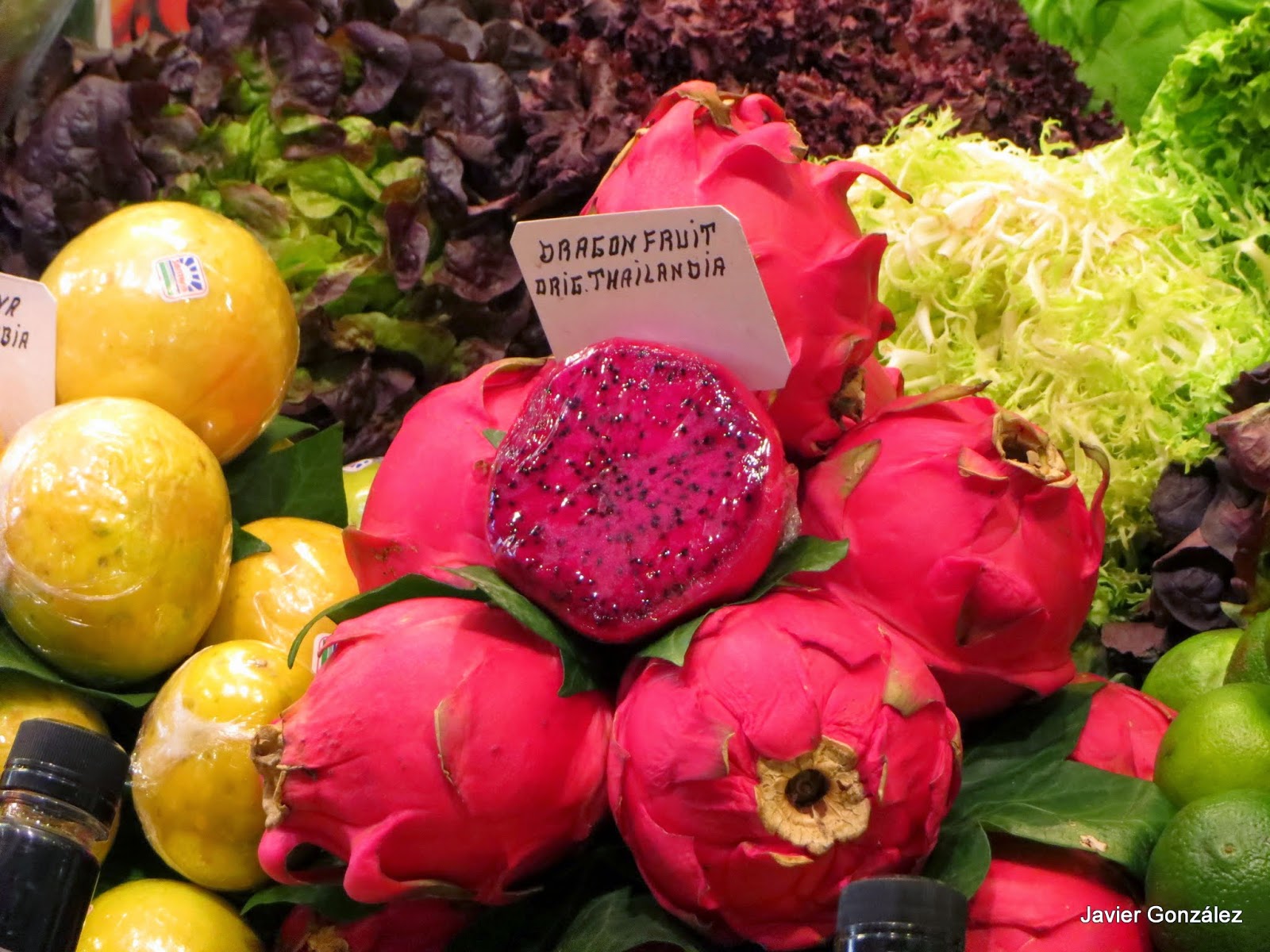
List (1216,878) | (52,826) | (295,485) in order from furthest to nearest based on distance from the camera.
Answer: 1. (295,485)
2. (1216,878)
3. (52,826)

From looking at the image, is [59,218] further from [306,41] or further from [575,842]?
[575,842]

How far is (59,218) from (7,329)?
714mm

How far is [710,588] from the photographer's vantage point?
39.4 inches

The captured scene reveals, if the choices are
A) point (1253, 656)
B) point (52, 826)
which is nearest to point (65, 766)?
point (52, 826)

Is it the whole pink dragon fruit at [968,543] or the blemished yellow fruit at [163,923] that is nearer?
the whole pink dragon fruit at [968,543]

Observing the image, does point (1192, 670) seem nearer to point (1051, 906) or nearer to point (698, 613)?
point (1051, 906)

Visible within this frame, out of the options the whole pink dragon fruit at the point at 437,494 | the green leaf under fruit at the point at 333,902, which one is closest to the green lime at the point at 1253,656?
the whole pink dragon fruit at the point at 437,494

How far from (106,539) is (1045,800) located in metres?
0.92

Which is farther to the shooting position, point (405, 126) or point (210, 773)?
point (405, 126)

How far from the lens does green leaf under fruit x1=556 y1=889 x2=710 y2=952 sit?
3.24 ft

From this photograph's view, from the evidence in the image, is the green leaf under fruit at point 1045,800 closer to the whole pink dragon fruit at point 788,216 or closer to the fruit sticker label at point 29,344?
the whole pink dragon fruit at point 788,216

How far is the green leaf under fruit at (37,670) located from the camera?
127 cm

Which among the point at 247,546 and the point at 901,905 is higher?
the point at 901,905

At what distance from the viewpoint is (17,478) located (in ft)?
4.10
